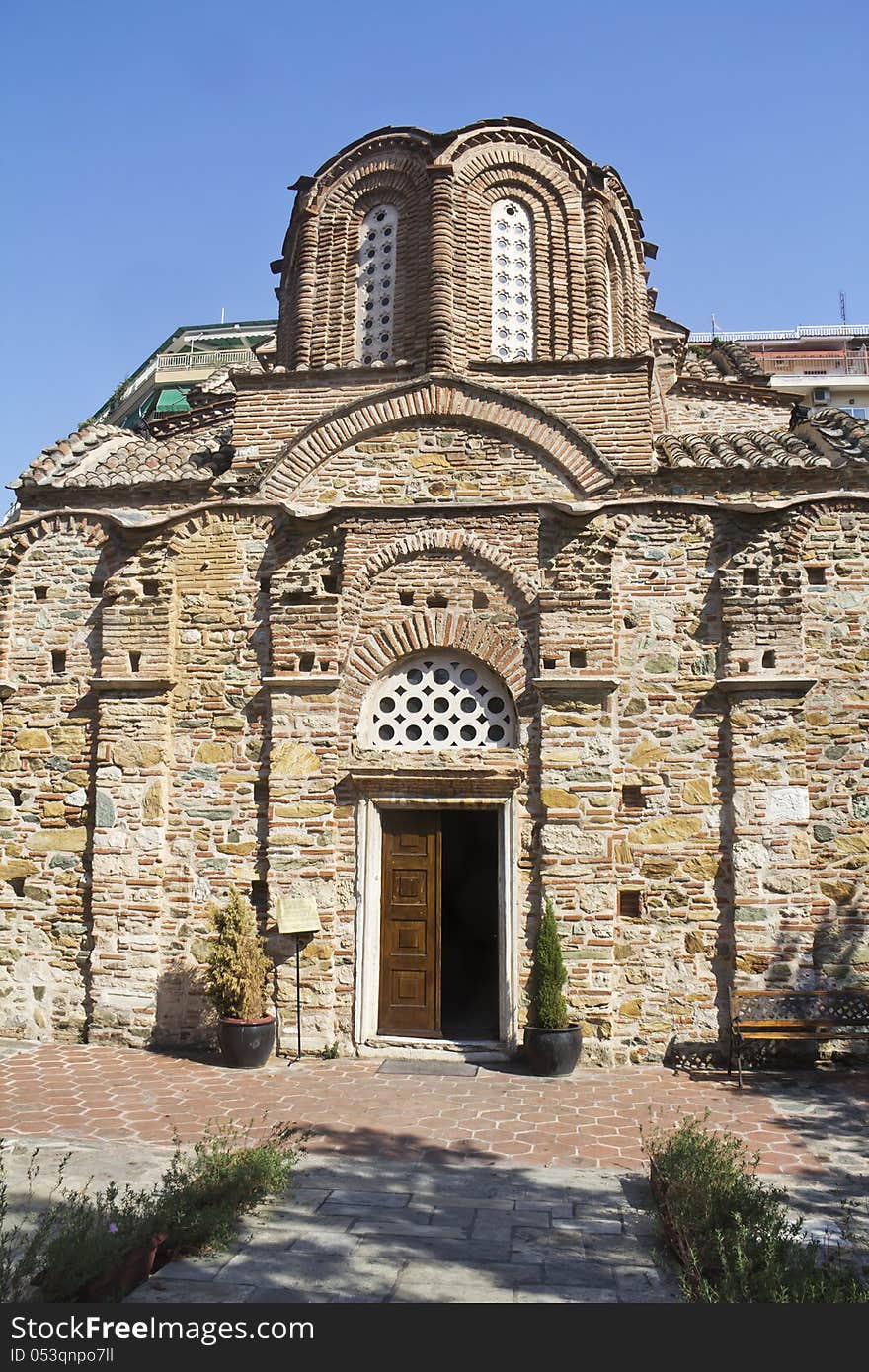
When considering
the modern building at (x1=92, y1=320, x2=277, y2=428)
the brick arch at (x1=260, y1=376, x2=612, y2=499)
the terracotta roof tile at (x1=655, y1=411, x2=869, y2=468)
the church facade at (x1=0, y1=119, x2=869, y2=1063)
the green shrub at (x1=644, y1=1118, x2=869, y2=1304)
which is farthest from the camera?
the modern building at (x1=92, y1=320, x2=277, y2=428)

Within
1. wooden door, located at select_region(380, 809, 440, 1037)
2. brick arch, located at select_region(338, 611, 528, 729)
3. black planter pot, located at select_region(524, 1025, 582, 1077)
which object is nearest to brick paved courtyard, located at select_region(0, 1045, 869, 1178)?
black planter pot, located at select_region(524, 1025, 582, 1077)

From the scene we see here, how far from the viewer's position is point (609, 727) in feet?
30.5

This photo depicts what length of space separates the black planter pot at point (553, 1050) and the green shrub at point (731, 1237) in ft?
8.08

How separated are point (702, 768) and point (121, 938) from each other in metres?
5.84

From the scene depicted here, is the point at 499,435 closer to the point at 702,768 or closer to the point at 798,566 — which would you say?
the point at 798,566

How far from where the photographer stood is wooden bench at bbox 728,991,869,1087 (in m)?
8.59

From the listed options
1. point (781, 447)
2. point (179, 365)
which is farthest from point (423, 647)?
point (179, 365)

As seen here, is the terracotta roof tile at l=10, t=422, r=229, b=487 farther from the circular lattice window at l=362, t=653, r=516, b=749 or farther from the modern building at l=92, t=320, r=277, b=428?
the modern building at l=92, t=320, r=277, b=428

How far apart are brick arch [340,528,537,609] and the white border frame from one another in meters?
2.01

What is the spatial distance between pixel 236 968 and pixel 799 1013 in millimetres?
5017

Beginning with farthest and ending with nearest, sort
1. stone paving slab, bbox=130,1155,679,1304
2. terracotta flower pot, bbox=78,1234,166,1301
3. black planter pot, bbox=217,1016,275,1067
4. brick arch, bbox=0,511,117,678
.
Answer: brick arch, bbox=0,511,117,678 < black planter pot, bbox=217,1016,275,1067 < stone paving slab, bbox=130,1155,679,1304 < terracotta flower pot, bbox=78,1234,166,1301

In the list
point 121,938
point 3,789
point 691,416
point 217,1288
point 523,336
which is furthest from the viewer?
point 691,416

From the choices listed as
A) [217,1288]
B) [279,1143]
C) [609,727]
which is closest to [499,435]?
[609,727]

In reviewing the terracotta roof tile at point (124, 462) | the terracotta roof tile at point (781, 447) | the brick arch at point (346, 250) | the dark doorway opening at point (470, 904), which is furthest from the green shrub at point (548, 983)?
the brick arch at point (346, 250)
